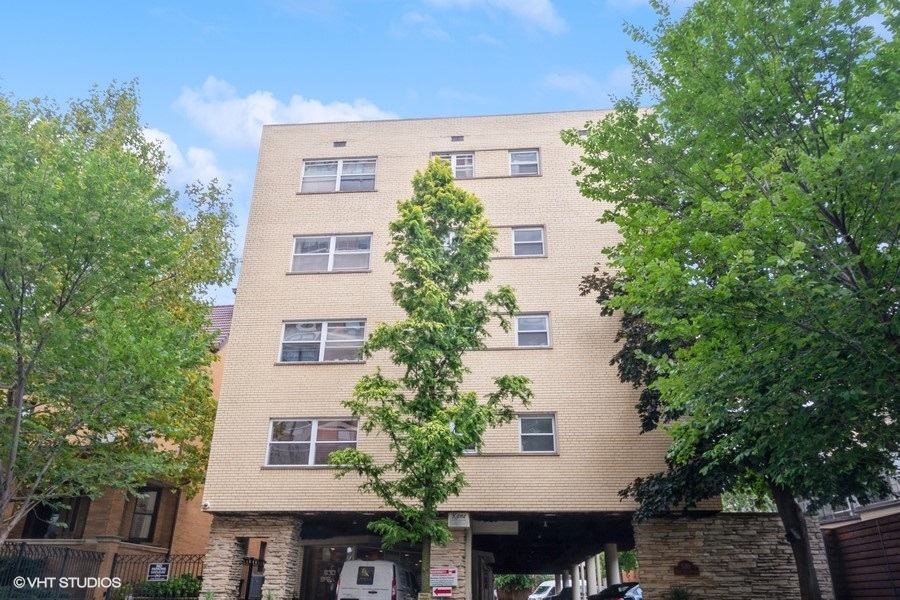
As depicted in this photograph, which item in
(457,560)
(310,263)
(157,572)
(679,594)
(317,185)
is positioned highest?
(317,185)

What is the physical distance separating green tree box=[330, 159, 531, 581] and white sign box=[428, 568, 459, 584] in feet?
5.52

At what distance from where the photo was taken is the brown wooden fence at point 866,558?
A: 13062 millimetres

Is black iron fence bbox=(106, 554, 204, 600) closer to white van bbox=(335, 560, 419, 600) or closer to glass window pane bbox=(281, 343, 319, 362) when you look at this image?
white van bbox=(335, 560, 419, 600)

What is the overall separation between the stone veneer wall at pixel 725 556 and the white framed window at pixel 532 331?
520 centimetres

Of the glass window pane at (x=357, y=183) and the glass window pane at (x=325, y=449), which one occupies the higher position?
the glass window pane at (x=357, y=183)

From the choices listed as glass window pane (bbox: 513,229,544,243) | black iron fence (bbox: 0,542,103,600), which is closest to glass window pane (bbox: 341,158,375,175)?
glass window pane (bbox: 513,229,544,243)

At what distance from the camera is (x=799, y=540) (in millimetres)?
13102

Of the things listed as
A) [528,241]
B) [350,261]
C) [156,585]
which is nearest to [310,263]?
[350,261]

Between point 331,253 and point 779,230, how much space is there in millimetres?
13515

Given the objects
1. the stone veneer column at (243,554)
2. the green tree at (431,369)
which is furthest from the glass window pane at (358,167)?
the stone veneer column at (243,554)

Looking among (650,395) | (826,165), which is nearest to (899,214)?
(826,165)

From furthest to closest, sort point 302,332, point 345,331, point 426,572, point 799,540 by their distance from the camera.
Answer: point 302,332, point 345,331, point 799,540, point 426,572

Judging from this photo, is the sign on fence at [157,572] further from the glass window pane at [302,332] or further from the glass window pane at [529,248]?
the glass window pane at [529,248]

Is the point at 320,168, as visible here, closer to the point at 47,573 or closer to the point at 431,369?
the point at 431,369
